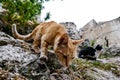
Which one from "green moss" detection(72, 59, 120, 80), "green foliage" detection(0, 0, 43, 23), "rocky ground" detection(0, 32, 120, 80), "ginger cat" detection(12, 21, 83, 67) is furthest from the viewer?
"green foliage" detection(0, 0, 43, 23)

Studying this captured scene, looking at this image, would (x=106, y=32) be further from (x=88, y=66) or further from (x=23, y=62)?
(x=23, y=62)

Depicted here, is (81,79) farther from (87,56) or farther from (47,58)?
(87,56)

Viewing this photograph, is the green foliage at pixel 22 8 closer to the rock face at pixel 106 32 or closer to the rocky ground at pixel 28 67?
the rocky ground at pixel 28 67

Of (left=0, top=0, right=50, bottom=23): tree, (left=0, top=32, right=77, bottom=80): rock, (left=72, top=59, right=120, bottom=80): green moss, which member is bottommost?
(left=72, top=59, right=120, bottom=80): green moss

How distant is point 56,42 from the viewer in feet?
23.4

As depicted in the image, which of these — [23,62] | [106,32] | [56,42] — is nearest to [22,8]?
[56,42]

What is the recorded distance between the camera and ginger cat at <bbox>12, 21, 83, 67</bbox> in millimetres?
7082

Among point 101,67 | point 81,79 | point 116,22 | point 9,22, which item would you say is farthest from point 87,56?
point 116,22

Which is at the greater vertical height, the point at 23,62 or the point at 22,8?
the point at 22,8

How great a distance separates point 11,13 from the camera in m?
10.5

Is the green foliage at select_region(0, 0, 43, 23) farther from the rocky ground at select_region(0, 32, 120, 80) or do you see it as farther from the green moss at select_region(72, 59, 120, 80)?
the rocky ground at select_region(0, 32, 120, 80)

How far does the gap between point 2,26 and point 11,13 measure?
2.05 feet

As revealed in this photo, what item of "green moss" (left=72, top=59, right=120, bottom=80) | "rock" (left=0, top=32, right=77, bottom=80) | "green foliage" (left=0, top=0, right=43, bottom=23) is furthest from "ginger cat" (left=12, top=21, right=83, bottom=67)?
"green foliage" (left=0, top=0, right=43, bottom=23)

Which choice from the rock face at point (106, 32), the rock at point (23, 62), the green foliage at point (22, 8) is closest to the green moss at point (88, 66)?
the rock at point (23, 62)
